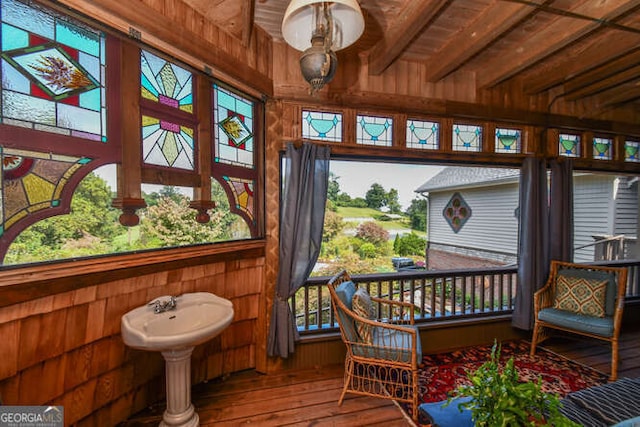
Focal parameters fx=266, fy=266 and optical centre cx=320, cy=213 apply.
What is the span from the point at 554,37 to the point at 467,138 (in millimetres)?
1024

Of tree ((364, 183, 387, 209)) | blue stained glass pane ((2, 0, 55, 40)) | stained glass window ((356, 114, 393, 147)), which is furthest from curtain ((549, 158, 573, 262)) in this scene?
blue stained glass pane ((2, 0, 55, 40))

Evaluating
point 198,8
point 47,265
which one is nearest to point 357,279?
point 47,265

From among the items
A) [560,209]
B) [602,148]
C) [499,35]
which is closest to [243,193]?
[499,35]

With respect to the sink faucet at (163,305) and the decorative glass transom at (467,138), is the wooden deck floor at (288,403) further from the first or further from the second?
the decorative glass transom at (467,138)

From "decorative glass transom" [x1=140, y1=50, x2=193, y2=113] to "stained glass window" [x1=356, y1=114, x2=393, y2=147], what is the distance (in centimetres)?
153

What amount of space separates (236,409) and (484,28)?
348 centimetres

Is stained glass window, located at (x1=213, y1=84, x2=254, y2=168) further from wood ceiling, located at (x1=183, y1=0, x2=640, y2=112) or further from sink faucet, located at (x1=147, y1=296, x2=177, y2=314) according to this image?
sink faucet, located at (x1=147, y1=296, x2=177, y2=314)

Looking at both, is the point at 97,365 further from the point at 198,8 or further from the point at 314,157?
the point at 198,8

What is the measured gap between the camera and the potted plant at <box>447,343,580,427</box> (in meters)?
0.94

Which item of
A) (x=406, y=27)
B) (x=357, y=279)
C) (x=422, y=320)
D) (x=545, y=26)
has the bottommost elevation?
(x=422, y=320)

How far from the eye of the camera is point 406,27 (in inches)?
79.4

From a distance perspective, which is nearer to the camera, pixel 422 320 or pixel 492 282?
pixel 422 320

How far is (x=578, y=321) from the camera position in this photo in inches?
101

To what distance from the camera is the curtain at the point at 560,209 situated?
9.86 ft
